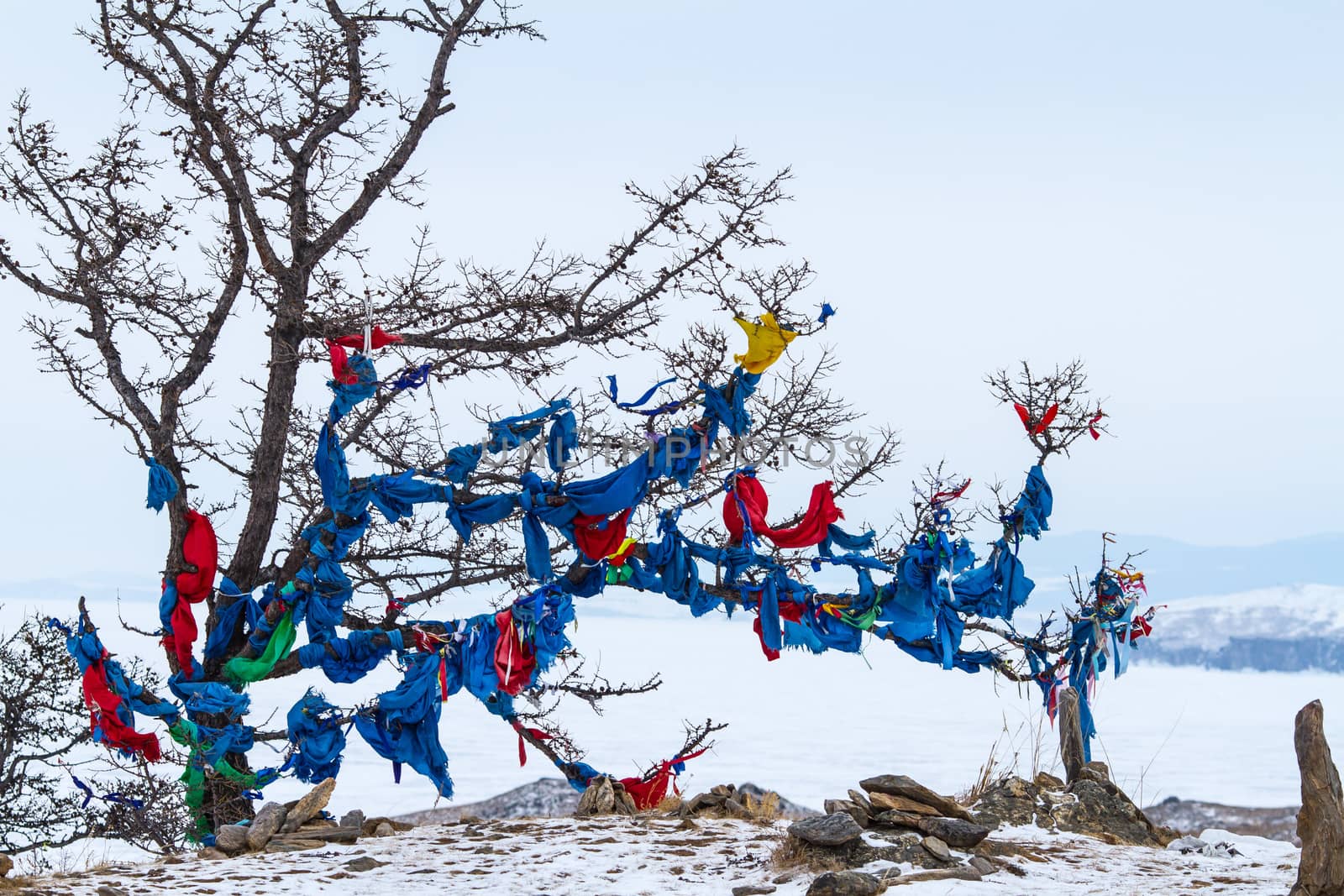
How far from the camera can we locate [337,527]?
29.0ft

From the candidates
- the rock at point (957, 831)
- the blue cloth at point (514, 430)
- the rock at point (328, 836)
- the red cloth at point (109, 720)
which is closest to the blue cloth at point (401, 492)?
the blue cloth at point (514, 430)

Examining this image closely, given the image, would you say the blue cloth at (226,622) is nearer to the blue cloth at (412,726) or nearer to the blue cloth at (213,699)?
the blue cloth at (213,699)

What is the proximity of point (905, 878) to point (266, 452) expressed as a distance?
587 cm

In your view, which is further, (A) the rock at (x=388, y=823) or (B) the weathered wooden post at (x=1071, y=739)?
(B) the weathered wooden post at (x=1071, y=739)

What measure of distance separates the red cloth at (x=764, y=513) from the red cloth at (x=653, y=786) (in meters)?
1.84

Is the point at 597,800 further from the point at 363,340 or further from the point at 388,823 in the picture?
the point at 363,340

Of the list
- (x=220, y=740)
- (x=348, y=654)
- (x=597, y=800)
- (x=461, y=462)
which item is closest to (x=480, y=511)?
(x=461, y=462)

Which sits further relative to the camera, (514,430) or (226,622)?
(226,622)

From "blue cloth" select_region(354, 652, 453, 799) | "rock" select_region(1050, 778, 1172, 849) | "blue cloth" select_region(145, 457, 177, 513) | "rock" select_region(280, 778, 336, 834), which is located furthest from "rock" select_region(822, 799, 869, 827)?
"blue cloth" select_region(145, 457, 177, 513)

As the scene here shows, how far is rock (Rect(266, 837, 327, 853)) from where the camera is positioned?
7410mm

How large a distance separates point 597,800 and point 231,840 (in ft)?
7.49

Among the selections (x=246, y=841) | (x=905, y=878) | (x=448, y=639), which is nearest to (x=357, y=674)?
(x=448, y=639)

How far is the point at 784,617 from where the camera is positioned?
895 cm

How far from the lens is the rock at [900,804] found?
22.6 ft
